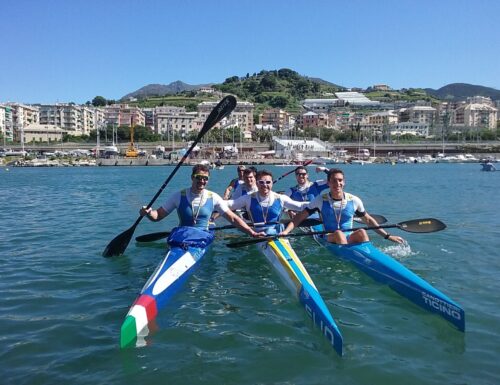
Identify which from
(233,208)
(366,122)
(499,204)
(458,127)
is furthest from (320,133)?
(233,208)

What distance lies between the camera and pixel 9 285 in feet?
27.3

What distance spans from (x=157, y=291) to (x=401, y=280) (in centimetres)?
386

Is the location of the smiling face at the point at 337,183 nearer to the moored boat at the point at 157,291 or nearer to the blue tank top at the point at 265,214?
the blue tank top at the point at 265,214

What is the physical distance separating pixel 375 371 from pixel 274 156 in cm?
11356

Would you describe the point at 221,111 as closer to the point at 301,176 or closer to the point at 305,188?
the point at 301,176

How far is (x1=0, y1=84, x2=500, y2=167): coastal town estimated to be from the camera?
11129 cm

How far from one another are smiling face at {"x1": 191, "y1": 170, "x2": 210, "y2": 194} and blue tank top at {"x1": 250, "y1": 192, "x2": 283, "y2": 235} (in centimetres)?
147

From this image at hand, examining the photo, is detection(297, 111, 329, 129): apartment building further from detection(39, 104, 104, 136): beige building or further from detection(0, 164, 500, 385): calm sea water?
detection(0, 164, 500, 385): calm sea water

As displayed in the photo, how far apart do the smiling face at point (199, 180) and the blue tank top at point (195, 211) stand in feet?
0.60

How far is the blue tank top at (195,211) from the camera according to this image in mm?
8625

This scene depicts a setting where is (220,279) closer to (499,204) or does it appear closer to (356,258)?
(356,258)

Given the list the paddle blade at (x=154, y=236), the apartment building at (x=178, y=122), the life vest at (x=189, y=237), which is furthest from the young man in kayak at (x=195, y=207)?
the apartment building at (x=178, y=122)

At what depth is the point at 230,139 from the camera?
14350cm

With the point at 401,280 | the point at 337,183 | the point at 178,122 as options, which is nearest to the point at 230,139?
the point at 178,122
